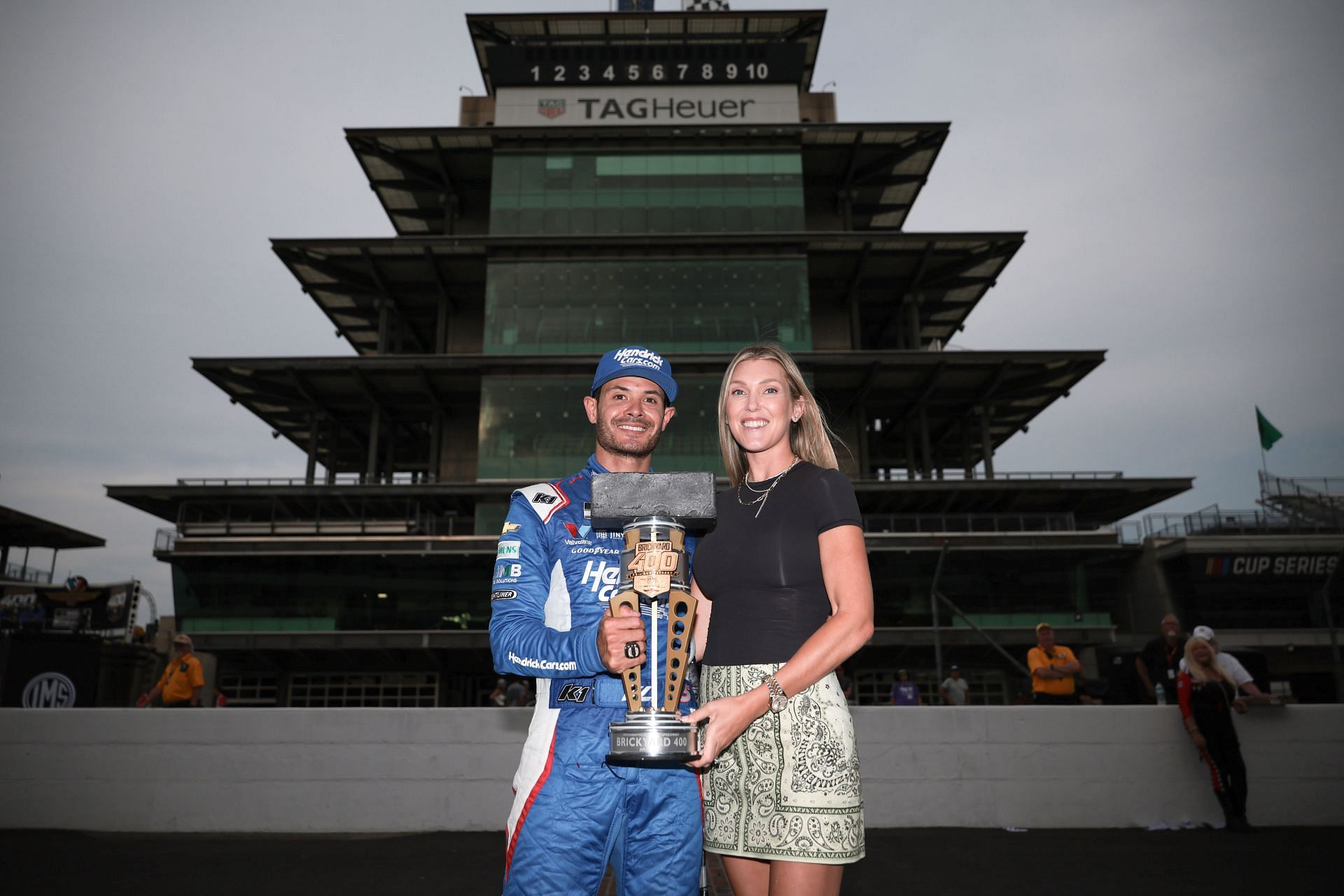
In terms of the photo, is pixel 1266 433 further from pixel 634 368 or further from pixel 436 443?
pixel 634 368

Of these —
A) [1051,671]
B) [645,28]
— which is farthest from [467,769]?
[645,28]

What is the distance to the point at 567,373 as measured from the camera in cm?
3341

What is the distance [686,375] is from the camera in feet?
108

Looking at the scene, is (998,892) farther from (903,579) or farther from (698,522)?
(903,579)

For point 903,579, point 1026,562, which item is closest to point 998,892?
point 903,579

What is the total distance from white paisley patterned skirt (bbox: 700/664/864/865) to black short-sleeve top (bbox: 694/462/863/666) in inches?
3.0

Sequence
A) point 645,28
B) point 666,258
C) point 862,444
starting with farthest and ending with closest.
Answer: point 645,28, point 862,444, point 666,258

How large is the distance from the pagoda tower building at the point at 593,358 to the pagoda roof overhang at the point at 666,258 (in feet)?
0.49

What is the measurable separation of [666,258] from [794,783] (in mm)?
34055

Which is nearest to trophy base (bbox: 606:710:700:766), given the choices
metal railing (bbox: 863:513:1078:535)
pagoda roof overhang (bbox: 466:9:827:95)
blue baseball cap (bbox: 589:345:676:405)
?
blue baseball cap (bbox: 589:345:676:405)

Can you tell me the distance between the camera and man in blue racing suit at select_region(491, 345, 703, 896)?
2373 mm

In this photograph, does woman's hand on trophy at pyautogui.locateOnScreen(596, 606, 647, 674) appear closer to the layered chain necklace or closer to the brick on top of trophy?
the brick on top of trophy

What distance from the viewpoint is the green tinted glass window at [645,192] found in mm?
35688

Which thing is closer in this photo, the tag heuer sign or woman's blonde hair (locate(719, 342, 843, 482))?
woman's blonde hair (locate(719, 342, 843, 482))
